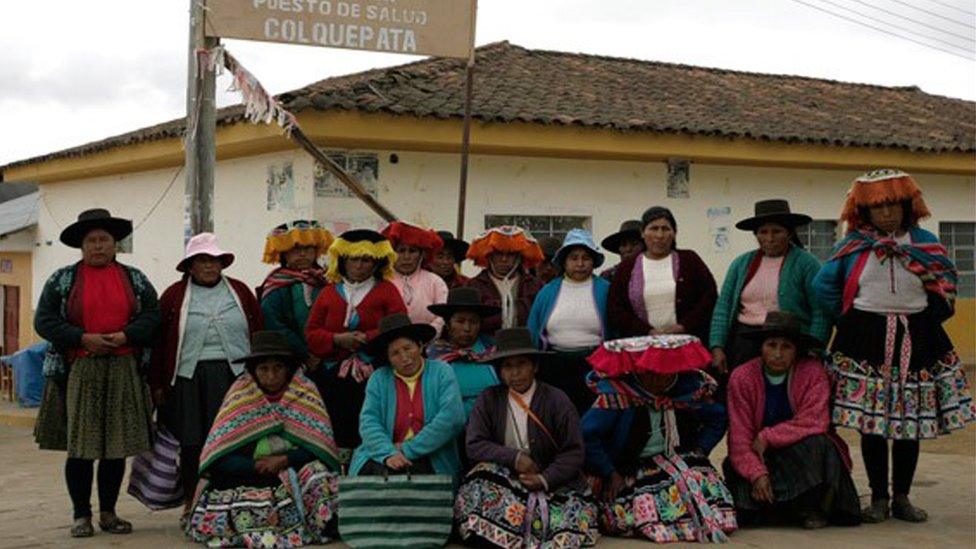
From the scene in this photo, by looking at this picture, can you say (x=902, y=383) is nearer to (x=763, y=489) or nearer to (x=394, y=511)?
(x=763, y=489)

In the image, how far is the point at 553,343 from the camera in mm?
6926

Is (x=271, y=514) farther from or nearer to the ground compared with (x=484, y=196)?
nearer to the ground

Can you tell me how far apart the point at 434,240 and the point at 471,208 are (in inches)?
197

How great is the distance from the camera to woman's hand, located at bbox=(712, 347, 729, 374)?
6859mm

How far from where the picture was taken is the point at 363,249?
22.1 ft

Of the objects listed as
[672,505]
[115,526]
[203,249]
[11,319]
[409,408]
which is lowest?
[11,319]

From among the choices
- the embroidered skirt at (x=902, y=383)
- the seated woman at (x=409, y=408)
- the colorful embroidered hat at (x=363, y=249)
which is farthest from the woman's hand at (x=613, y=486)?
the colorful embroidered hat at (x=363, y=249)

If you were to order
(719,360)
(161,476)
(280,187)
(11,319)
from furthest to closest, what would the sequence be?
(11,319)
(280,187)
(719,360)
(161,476)

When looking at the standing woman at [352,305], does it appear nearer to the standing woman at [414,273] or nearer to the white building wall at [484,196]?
the standing woman at [414,273]

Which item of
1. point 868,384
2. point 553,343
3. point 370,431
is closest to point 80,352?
point 370,431

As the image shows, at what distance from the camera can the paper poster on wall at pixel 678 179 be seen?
44.4ft

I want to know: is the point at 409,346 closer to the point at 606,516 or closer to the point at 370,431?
the point at 370,431

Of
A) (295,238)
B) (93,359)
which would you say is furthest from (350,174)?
(93,359)

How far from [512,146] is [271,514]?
651cm
